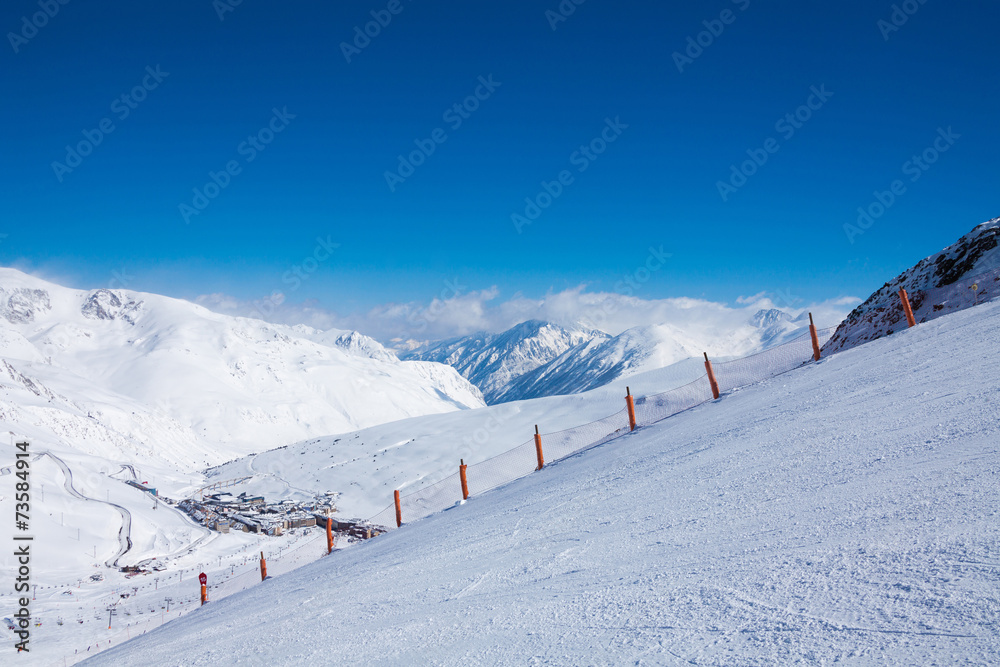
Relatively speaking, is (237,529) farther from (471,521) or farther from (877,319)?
(877,319)

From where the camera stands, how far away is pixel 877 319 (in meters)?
18.7

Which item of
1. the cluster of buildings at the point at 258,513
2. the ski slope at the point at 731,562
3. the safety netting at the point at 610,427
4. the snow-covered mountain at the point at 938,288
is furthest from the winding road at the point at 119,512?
the snow-covered mountain at the point at 938,288

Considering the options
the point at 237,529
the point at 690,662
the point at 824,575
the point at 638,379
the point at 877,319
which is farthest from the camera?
the point at 638,379

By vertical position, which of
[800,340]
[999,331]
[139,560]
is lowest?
[139,560]

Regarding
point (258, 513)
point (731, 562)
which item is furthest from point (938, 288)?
point (258, 513)

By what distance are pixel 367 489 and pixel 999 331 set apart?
161 feet

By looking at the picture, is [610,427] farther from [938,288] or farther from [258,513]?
[258,513]

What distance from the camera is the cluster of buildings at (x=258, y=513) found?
4913 centimetres

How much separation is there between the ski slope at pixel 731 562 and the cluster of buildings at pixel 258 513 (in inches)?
1522

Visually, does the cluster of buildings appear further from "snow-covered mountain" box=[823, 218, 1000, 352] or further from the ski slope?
the ski slope

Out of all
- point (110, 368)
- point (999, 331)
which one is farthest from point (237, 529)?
point (110, 368)

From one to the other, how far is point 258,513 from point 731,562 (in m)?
58.5

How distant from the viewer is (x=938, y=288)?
18688 mm

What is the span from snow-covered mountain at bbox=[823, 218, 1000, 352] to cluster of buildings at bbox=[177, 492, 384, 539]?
3692 centimetres
